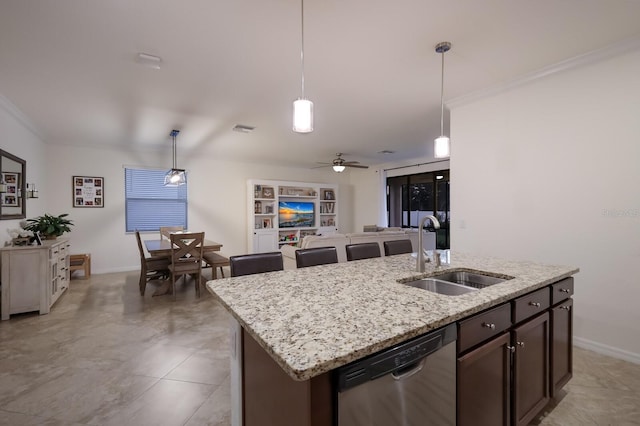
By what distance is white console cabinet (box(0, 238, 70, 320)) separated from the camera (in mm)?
3266

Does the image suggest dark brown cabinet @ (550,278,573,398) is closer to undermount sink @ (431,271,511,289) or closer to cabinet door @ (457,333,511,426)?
undermount sink @ (431,271,511,289)

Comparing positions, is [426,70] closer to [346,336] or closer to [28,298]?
[346,336]

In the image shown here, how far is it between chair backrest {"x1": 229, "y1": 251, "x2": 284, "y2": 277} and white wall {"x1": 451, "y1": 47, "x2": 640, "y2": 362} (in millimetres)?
2374

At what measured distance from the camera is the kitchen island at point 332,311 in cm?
84

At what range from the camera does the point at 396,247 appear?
3.00 metres

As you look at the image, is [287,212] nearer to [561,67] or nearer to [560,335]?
[561,67]

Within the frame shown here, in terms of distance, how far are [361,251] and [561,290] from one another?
1.44 meters

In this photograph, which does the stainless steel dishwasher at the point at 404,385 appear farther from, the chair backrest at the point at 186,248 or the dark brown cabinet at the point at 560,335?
the chair backrest at the point at 186,248

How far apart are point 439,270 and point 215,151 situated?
17.7ft

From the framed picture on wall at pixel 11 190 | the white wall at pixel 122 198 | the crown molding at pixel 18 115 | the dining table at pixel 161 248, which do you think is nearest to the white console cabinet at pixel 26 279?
the framed picture on wall at pixel 11 190

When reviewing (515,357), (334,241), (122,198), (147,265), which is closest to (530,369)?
(515,357)

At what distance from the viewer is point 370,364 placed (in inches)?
35.0

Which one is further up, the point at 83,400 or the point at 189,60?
the point at 189,60

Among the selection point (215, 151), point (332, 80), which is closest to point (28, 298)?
point (215, 151)
